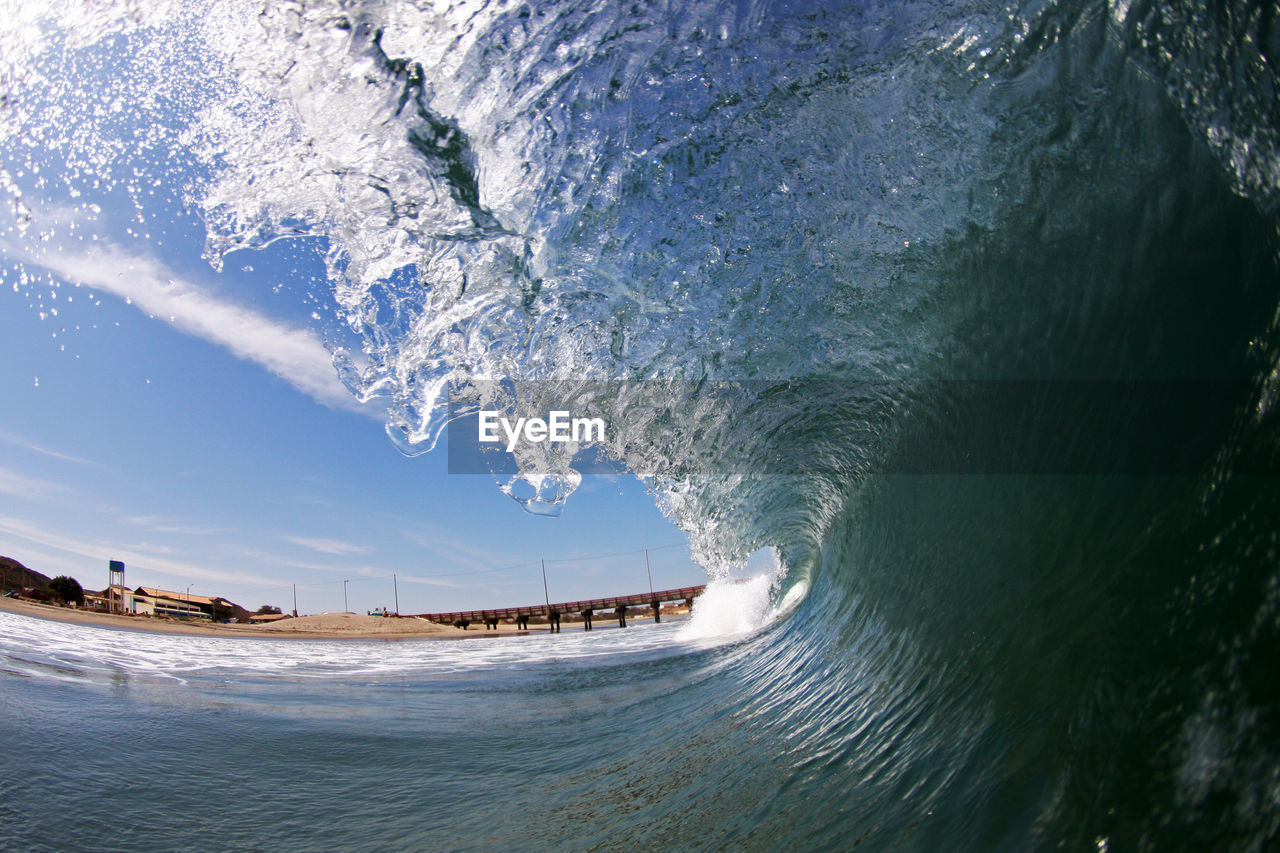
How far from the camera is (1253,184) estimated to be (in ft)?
6.23

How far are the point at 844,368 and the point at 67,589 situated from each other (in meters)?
57.7

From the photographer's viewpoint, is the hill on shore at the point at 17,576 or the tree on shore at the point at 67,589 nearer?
the tree on shore at the point at 67,589

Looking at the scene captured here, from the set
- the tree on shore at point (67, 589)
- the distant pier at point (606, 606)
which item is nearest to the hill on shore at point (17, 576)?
the tree on shore at point (67, 589)

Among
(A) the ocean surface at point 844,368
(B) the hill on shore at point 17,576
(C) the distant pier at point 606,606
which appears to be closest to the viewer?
(A) the ocean surface at point 844,368

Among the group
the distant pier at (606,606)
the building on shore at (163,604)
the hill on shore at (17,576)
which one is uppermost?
the hill on shore at (17,576)

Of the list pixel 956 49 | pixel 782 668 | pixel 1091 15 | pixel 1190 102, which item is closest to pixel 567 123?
pixel 956 49

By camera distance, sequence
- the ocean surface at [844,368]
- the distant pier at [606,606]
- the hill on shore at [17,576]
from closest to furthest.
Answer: the ocean surface at [844,368] → the distant pier at [606,606] → the hill on shore at [17,576]

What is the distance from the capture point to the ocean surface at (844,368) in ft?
5.72

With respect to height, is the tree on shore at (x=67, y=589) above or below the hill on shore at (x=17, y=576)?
below

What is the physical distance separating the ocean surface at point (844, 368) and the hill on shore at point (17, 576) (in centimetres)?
6161

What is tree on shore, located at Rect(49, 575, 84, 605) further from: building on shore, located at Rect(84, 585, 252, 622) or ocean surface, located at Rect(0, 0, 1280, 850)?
ocean surface, located at Rect(0, 0, 1280, 850)

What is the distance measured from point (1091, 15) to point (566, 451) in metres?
5.15

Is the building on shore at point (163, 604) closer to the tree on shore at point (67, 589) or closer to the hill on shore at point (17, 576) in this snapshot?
the tree on shore at point (67, 589)

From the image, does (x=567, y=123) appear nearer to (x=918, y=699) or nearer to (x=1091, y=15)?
(x=1091, y=15)
